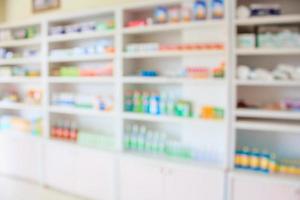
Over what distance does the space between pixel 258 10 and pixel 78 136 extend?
240 centimetres

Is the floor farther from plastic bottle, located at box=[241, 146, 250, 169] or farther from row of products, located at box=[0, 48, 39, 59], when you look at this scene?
plastic bottle, located at box=[241, 146, 250, 169]

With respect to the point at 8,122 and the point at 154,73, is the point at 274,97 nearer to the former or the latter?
the point at 154,73

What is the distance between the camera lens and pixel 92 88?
3451 mm

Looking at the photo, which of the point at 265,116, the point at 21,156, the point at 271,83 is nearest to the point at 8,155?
the point at 21,156

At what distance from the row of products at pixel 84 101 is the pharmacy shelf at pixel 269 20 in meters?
1.62

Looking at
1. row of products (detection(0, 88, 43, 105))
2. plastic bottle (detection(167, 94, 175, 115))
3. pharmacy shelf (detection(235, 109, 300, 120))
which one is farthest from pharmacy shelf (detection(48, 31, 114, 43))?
pharmacy shelf (detection(235, 109, 300, 120))

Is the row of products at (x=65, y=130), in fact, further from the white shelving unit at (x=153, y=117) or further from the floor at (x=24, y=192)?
the floor at (x=24, y=192)

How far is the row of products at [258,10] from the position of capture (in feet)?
7.29

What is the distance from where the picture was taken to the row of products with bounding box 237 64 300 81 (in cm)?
219

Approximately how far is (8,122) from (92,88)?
57.8 inches

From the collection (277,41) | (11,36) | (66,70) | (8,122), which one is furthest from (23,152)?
(277,41)

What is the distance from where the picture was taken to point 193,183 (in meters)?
2.47

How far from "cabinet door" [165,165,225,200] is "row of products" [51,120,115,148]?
2.73 ft

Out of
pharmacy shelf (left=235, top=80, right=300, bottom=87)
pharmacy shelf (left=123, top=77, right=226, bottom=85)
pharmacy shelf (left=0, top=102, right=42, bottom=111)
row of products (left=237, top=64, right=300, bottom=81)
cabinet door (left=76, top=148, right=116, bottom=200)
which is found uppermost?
row of products (left=237, top=64, right=300, bottom=81)
